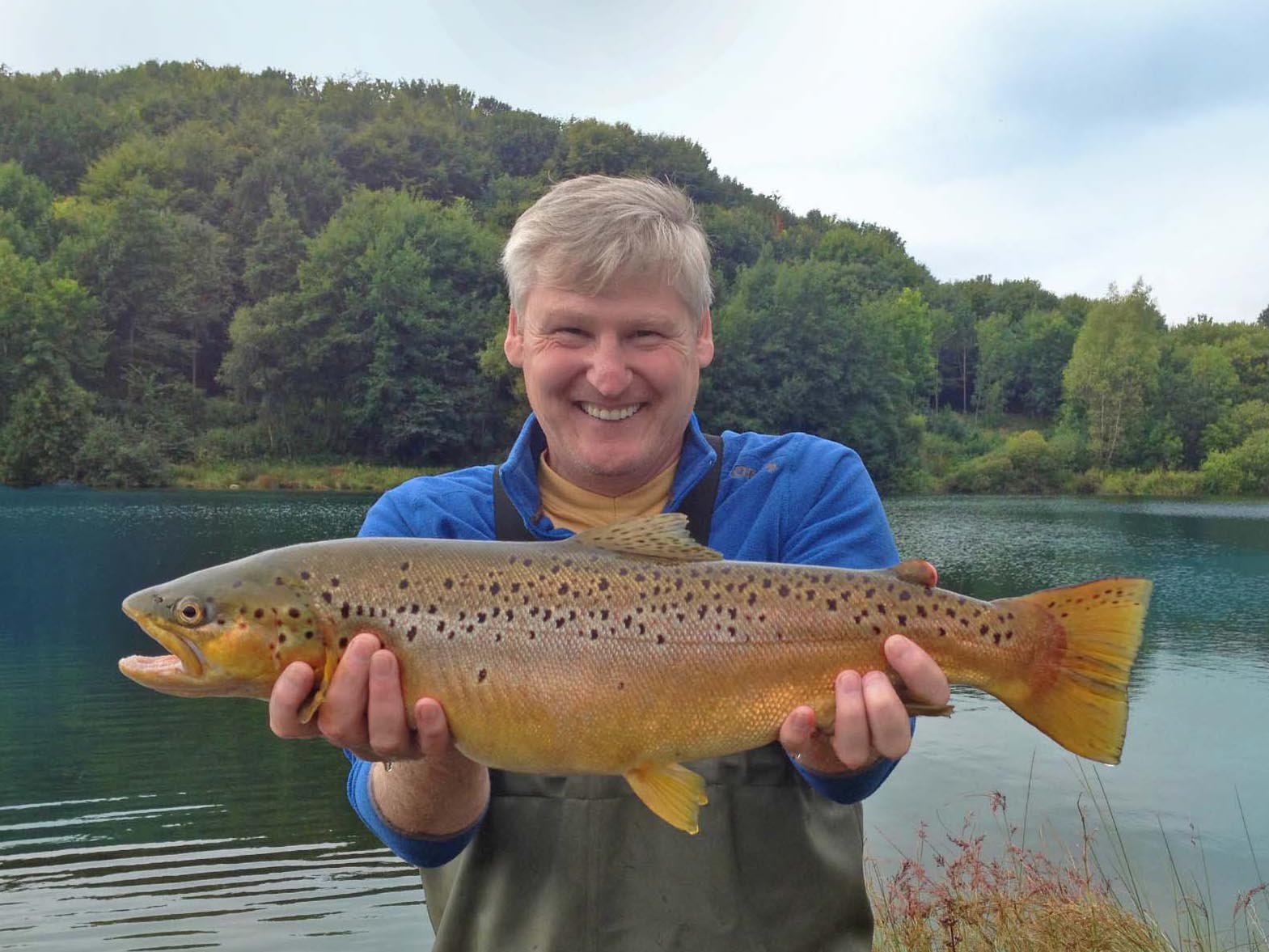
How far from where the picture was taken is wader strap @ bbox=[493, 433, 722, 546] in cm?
373

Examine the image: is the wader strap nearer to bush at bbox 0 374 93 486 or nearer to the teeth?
the teeth

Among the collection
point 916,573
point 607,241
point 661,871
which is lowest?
point 661,871

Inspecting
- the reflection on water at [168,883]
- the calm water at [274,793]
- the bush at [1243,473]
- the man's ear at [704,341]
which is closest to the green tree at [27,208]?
the calm water at [274,793]

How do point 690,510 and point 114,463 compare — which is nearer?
point 690,510

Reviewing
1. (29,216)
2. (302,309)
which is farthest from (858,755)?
(29,216)

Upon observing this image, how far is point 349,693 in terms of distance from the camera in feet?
10.1

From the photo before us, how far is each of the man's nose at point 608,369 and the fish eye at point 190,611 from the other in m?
1.39

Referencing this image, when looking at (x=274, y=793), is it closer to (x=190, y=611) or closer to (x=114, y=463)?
(x=190, y=611)

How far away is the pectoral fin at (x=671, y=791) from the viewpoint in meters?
3.05

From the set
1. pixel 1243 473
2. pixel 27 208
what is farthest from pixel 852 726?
pixel 27 208

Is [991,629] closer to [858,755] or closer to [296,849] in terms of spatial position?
[858,755]

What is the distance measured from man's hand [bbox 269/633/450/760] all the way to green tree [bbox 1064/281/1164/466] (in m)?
79.7

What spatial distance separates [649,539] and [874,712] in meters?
0.83

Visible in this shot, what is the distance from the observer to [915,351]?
99.7 meters
